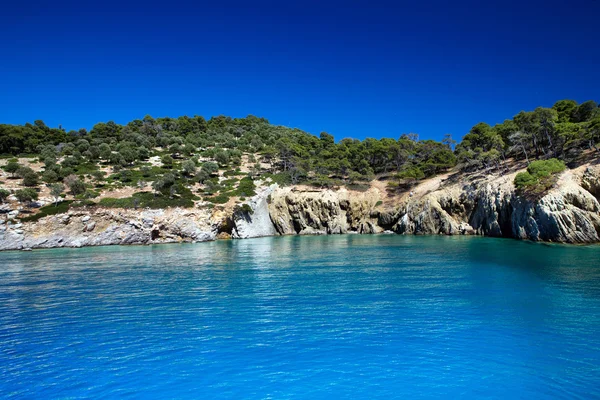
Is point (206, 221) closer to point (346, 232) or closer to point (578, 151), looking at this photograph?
point (346, 232)

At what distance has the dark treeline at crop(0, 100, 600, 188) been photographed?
2145 inches

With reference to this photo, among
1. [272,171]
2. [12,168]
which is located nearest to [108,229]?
[12,168]

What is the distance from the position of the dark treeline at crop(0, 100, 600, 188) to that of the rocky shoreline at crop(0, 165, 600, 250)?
25.7 feet

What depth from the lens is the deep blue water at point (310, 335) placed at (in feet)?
28.9

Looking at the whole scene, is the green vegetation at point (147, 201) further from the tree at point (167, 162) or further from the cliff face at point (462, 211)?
the tree at point (167, 162)

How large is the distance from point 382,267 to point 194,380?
62.6ft

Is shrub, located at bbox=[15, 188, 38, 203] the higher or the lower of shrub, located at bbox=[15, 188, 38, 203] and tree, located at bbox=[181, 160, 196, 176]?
the lower

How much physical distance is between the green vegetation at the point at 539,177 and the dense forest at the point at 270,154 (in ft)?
27.0

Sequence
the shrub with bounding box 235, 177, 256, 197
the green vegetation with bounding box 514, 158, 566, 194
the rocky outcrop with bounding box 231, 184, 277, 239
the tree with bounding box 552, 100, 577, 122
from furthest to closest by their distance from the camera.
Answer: the shrub with bounding box 235, 177, 256, 197 < the tree with bounding box 552, 100, 577, 122 < the rocky outcrop with bounding box 231, 184, 277, 239 < the green vegetation with bounding box 514, 158, 566, 194

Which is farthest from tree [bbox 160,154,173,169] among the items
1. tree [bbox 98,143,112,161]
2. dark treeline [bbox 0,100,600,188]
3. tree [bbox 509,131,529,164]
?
tree [bbox 509,131,529,164]

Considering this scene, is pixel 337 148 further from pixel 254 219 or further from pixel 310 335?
pixel 310 335

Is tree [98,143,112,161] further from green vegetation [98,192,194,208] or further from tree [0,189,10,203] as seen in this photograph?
tree [0,189,10,203]

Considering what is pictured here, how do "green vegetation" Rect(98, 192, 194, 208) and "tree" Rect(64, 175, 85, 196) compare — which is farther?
"tree" Rect(64, 175, 85, 196)

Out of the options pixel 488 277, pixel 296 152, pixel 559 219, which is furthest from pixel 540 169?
pixel 296 152
